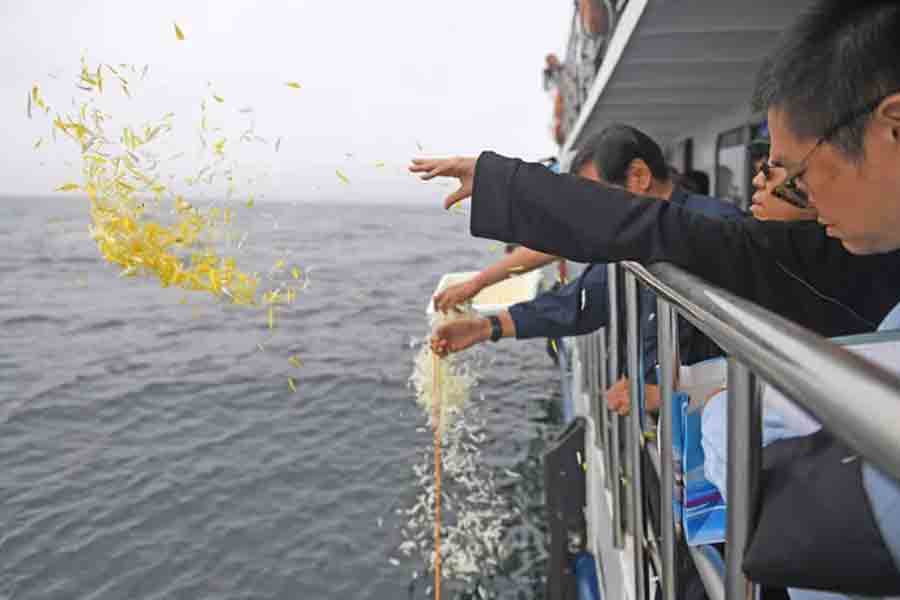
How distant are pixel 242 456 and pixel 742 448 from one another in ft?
34.4

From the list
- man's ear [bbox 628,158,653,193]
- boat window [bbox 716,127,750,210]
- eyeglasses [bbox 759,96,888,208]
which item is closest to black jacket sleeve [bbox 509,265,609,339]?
man's ear [bbox 628,158,653,193]

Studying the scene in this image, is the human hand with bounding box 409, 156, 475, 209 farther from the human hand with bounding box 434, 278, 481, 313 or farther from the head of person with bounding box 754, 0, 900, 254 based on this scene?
the human hand with bounding box 434, 278, 481, 313

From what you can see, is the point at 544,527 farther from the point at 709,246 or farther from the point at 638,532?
the point at 709,246

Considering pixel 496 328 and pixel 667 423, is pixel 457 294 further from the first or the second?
pixel 667 423

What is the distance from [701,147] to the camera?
30.0 ft

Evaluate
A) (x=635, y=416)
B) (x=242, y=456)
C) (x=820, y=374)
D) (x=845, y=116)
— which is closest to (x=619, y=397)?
(x=635, y=416)

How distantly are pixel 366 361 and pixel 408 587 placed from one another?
9.24 m

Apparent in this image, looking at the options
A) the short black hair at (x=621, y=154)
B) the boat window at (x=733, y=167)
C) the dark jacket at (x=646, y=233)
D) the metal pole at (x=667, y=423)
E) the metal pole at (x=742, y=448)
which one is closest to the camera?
the metal pole at (x=742, y=448)

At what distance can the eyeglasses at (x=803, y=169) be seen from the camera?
1061 millimetres

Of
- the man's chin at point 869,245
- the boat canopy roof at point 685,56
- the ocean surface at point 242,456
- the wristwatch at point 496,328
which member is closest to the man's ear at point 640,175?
the boat canopy roof at point 685,56

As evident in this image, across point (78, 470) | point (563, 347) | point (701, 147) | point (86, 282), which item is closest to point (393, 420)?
point (563, 347)

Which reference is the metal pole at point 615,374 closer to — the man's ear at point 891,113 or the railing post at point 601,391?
the railing post at point 601,391

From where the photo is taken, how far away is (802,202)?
1261 millimetres

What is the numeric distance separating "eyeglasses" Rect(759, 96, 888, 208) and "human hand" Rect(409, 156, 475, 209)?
0.65 m
